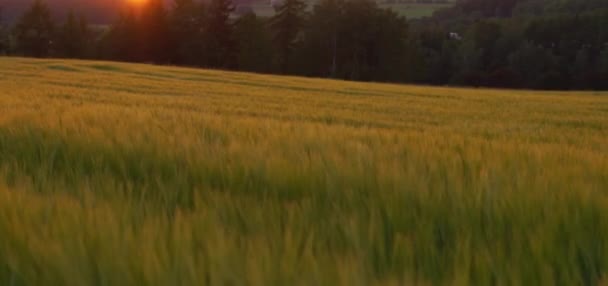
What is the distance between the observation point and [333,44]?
55.8 meters

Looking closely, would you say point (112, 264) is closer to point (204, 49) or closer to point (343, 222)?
point (343, 222)

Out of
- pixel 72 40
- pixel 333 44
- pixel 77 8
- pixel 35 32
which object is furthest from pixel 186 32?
pixel 77 8

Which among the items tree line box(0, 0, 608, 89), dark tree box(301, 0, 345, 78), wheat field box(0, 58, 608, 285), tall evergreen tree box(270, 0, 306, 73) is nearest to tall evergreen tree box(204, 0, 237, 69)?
tree line box(0, 0, 608, 89)

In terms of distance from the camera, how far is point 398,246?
944 millimetres

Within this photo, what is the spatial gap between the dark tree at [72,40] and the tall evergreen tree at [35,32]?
0.96 meters

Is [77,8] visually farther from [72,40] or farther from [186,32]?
[186,32]

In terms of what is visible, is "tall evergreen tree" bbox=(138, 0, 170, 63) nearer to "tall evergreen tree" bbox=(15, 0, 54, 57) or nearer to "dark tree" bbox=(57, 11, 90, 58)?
"dark tree" bbox=(57, 11, 90, 58)

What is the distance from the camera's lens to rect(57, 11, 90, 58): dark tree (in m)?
49.7

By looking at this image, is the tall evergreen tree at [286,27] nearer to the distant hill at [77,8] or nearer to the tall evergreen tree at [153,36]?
the tall evergreen tree at [153,36]

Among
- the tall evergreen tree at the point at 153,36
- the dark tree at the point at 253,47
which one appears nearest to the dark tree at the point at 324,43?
the dark tree at the point at 253,47

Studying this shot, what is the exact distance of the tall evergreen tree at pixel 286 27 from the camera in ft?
176

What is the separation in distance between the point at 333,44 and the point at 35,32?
26.8 m

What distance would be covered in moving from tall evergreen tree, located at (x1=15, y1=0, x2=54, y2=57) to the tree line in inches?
3.4

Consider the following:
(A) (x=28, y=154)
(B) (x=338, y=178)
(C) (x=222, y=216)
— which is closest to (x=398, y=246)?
(C) (x=222, y=216)
